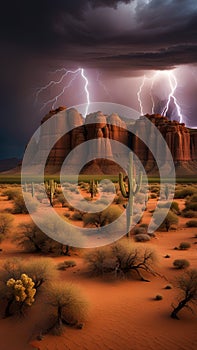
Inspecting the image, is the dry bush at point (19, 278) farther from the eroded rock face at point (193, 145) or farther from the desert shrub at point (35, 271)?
the eroded rock face at point (193, 145)

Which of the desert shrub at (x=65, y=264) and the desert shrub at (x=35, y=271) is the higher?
the desert shrub at (x=35, y=271)

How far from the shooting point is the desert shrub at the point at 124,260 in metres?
11.4

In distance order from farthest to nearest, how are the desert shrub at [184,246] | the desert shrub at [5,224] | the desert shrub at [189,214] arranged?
the desert shrub at [189,214]
the desert shrub at [5,224]
the desert shrub at [184,246]

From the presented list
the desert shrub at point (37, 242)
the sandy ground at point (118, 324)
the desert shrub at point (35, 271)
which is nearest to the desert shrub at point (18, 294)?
the sandy ground at point (118, 324)

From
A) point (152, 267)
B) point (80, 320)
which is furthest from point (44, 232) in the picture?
point (80, 320)

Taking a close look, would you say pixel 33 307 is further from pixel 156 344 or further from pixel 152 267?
pixel 152 267

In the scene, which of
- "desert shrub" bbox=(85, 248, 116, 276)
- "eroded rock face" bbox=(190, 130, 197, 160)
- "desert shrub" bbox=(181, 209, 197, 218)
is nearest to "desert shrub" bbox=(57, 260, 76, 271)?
"desert shrub" bbox=(85, 248, 116, 276)

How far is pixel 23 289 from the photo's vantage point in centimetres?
819

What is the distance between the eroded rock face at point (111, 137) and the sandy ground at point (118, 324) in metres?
102

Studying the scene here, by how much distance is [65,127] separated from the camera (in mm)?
120500

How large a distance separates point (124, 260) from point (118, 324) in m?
3.76

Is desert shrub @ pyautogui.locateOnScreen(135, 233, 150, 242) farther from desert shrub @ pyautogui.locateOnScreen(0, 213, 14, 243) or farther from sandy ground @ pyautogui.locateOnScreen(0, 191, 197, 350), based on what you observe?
desert shrub @ pyautogui.locateOnScreen(0, 213, 14, 243)

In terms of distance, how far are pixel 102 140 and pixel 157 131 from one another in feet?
65.8

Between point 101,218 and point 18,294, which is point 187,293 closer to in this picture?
point 18,294
